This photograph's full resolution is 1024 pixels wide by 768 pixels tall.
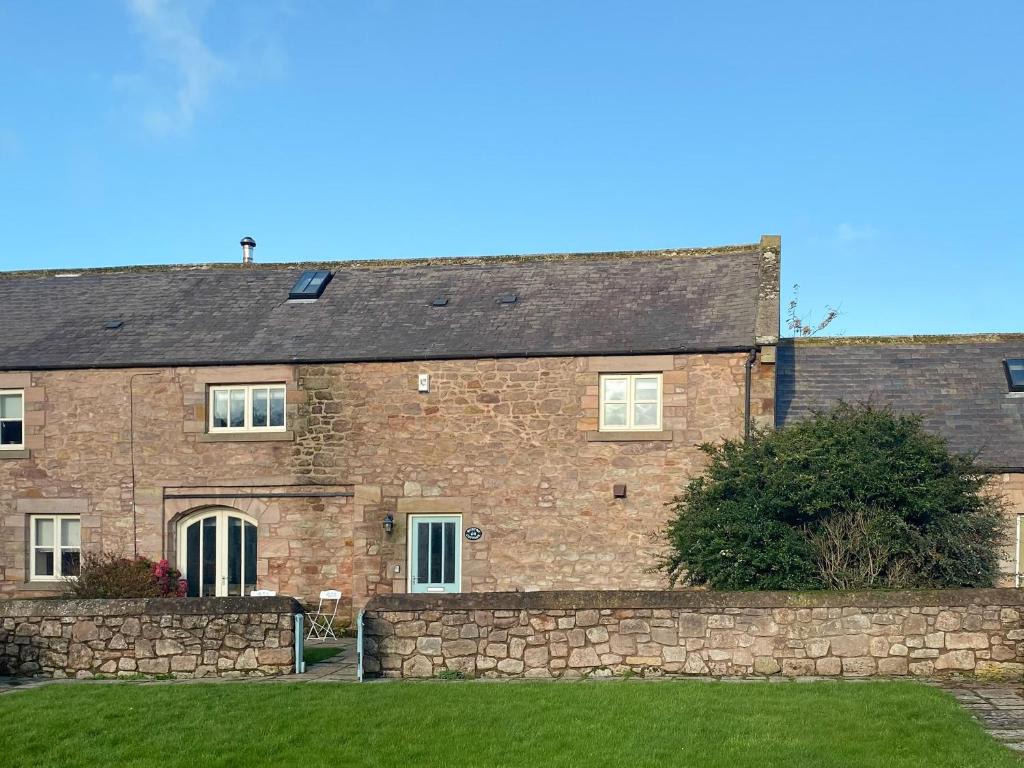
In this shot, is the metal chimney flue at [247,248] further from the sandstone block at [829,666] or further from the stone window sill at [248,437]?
the sandstone block at [829,666]

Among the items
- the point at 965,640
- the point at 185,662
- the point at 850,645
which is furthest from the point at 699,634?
the point at 185,662

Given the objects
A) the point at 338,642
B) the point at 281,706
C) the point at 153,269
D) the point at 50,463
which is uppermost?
the point at 153,269

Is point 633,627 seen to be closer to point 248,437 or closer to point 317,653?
point 317,653

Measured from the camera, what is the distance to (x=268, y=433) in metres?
Result: 18.6

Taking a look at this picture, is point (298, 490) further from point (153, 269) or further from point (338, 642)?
point (153, 269)

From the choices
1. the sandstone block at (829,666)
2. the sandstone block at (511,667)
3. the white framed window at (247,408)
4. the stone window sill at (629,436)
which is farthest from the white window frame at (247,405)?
the sandstone block at (829,666)

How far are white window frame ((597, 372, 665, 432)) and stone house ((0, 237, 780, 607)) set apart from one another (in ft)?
0.11

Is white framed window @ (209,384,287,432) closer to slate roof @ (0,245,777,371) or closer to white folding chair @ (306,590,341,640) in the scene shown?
slate roof @ (0,245,777,371)

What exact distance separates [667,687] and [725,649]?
108cm

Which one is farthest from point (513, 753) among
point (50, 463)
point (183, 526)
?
point (50, 463)

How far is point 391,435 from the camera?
18.4 metres

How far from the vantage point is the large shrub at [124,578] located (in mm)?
17203

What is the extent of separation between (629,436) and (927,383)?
5.65 m

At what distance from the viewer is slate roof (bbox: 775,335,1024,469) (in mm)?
17859
